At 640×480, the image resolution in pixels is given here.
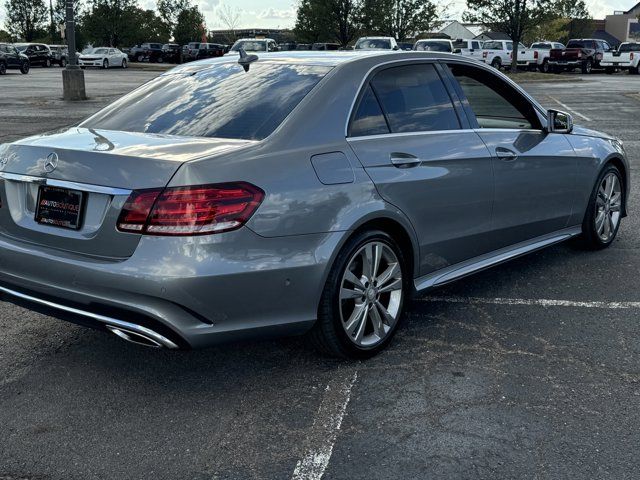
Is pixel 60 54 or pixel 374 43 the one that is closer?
pixel 374 43

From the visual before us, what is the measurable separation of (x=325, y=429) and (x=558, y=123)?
3291 millimetres

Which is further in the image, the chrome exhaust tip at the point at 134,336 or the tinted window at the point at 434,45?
the tinted window at the point at 434,45

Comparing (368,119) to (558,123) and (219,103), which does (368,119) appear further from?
(558,123)

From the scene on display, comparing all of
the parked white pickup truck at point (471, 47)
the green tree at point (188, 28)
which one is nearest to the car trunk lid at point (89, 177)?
the parked white pickup truck at point (471, 47)

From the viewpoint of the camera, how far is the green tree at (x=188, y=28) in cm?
6875

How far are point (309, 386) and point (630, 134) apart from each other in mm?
12652

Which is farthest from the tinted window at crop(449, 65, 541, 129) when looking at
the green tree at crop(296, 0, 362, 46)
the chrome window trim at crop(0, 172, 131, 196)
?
the green tree at crop(296, 0, 362, 46)

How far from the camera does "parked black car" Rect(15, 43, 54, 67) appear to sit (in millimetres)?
54000

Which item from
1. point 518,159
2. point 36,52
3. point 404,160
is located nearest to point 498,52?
point 36,52

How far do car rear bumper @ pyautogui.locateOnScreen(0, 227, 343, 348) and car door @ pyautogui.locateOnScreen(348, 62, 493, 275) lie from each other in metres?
0.64

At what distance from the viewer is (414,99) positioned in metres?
4.68

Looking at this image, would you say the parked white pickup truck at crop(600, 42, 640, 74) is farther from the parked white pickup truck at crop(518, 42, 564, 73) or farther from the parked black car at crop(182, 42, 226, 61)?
the parked black car at crop(182, 42, 226, 61)

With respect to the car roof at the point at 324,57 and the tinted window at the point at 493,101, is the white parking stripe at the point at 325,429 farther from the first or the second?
the tinted window at the point at 493,101

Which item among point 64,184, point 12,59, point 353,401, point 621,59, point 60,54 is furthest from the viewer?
point 60,54
